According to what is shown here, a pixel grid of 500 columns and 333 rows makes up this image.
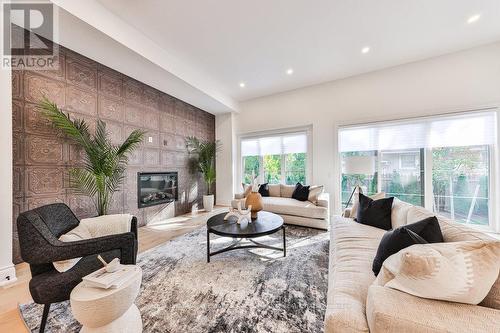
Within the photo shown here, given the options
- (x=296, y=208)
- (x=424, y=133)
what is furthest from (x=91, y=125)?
(x=424, y=133)

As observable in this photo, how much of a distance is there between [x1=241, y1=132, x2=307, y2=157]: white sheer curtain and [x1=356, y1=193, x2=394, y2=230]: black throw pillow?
2.63 m

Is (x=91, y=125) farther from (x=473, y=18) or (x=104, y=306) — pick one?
(x=473, y=18)

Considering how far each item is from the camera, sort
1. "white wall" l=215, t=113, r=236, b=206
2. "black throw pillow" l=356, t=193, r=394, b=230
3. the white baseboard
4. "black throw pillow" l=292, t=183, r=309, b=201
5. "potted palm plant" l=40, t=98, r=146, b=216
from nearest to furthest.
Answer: the white baseboard
"black throw pillow" l=356, t=193, r=394, b=230
"potted palm plant" l=40, t=98, r=146, b=216
"black throw pillow" l=292, t=183, r=309, b=201
"white wall" l=215, t=113, r=236, b=206

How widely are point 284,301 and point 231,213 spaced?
4.10 ft

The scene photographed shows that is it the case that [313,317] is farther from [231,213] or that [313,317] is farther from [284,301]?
[231,213]

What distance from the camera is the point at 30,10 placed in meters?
2.19

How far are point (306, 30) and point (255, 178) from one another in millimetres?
2385

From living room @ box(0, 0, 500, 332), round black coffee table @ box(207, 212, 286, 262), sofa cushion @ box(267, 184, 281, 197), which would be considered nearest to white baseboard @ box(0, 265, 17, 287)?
living room @ box(0, 0, 500, 332)

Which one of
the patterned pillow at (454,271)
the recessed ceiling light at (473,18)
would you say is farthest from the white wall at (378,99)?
the patterned pillow at (454,271)

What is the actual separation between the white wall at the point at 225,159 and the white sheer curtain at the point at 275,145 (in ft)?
1.30

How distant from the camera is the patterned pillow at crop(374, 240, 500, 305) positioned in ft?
2.56

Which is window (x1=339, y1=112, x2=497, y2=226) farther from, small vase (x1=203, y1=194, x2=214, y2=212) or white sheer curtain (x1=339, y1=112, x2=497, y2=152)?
small vase (x1=203, y1=194, x2=214, y2=212)

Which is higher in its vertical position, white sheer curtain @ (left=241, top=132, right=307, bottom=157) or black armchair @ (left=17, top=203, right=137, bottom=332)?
white sheer curtain @ (left=241, top=132, right=307, bottom=157)
